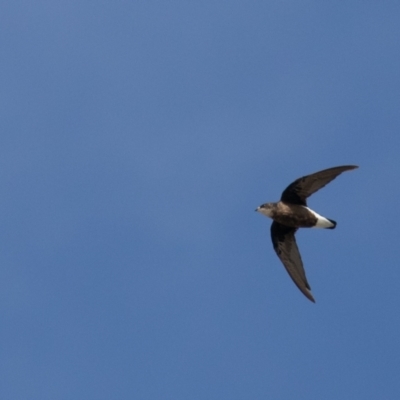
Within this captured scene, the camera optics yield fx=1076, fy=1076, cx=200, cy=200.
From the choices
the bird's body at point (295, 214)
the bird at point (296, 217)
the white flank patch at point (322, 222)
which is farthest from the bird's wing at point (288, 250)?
the white flank patch at point (322, 222)

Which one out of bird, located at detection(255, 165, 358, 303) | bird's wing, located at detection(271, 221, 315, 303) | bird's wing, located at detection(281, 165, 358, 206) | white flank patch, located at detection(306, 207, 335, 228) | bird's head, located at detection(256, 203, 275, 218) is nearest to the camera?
bird's wing, located at detection(281, 165, 358, 206)

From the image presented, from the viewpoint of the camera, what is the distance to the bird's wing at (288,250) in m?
33.9

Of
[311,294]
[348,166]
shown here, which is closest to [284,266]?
[311,294]

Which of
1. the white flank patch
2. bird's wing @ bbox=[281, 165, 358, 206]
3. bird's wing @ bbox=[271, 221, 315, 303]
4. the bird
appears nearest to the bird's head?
the bird

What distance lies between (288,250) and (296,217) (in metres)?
1.30

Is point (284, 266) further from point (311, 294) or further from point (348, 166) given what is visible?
point (348, 166)

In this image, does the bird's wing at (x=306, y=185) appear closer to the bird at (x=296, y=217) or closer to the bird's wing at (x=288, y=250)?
the bird at (x=296, y=217)

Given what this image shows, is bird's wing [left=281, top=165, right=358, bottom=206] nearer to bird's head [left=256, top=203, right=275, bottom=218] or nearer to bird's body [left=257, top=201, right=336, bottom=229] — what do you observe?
bird's body [left=257, top=201, right=336, bottom=229]

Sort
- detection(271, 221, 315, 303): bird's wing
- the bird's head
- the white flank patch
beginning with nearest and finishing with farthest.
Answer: the white flank patch → the bird's head → detection(271, 221, 315, 303): bird's wing

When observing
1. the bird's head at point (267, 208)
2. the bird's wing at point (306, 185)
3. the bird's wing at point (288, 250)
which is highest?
the bird's wing at point (306, 185)

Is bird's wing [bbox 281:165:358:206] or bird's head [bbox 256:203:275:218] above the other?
bird's wing [bbox 281:165:358:206]

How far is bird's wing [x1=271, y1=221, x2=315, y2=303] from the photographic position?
3394cm

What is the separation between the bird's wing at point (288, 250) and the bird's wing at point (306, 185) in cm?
114

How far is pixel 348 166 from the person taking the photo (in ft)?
105
